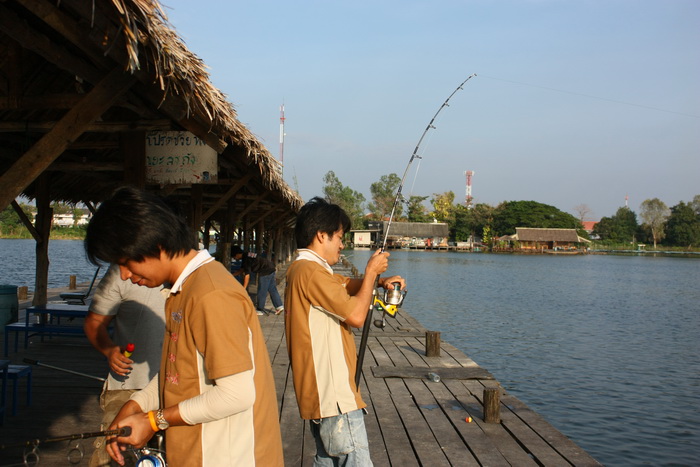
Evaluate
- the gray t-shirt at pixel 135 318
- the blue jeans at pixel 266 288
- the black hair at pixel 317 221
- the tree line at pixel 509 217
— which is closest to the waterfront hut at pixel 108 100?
the gray t-shirt at pixel 135 318

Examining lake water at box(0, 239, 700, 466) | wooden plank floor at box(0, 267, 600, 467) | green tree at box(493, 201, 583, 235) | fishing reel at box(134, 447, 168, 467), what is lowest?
lake water at box(0, 239, 700, 466)

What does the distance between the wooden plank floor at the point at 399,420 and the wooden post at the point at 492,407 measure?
0.05 metres

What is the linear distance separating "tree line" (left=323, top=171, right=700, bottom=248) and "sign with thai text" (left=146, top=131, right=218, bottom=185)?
3389 inches

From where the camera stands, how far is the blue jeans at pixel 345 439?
251cm

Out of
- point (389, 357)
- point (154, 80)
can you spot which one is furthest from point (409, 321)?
point (154, 80)

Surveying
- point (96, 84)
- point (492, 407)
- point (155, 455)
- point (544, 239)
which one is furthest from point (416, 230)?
point (155, 455)

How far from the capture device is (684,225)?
104 meters

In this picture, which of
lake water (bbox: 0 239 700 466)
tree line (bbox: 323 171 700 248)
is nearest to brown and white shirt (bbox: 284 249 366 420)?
lake water (bbox: 0 239 700 466)

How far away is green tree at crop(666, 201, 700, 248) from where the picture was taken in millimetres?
103062

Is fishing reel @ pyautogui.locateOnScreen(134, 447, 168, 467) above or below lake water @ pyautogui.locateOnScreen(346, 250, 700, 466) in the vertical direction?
above

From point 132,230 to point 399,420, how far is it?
3.94 meters

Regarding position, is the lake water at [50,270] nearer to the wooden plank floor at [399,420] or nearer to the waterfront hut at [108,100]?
the waterfront hut at [108,100]

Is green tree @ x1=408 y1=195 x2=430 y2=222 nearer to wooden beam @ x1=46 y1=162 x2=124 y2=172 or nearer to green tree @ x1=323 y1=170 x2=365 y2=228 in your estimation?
green tree @ x1=323 y1=170 x2=365 y2=228

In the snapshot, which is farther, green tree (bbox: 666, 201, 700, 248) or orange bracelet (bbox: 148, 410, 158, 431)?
green tree (bbox: 666, 201, 700, 248)
